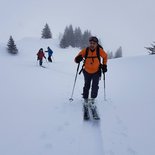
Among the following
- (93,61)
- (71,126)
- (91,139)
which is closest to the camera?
(91,139)

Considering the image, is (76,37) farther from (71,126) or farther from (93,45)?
(71,126)

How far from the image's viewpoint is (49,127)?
12.8 ft

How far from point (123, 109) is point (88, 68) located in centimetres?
191

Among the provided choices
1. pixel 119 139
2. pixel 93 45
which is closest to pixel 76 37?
pixel 93 45

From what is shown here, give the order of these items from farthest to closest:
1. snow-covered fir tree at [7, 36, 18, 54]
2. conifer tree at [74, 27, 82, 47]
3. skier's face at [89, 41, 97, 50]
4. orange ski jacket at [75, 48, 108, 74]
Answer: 1. conifer tree at [74, 27, 82, 47]
2. snow-covered fir tree at [7, 36, 18, 54]
3. orange ski jacket at [75, 48, 108, 74]
4. skier's face at [89, 41, 97, 50]

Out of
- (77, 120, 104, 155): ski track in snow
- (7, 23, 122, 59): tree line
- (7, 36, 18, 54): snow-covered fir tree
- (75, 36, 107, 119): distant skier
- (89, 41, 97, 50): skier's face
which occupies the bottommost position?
(77, 120, 104, 155): ski track in snow

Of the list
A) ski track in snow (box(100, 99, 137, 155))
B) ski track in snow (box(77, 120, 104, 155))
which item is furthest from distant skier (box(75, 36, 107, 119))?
ski track in snow (box(100, 99, 137, 155))

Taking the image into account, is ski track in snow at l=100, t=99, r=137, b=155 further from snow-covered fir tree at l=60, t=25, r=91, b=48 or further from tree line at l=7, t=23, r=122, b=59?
snow-covered fir tree at l=60, t=25, r=91, b=48

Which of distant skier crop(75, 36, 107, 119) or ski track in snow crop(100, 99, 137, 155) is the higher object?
distant skier crop(75, 36, 107, 119)

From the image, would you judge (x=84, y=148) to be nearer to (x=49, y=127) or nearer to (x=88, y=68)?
(x=49, y=127)

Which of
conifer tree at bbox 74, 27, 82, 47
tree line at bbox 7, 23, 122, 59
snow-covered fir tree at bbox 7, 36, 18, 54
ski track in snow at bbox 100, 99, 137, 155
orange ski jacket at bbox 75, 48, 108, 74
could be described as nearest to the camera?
ski track in snow at bbox 100, 99, 137, 155

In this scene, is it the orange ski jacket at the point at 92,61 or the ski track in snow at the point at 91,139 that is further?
the orange ski jacket at the point at 92,61

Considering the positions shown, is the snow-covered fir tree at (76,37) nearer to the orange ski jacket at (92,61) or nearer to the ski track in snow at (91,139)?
the orange ski jacket at (92,61)

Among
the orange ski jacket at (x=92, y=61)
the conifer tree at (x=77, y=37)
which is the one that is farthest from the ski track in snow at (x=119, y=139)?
the conifer tree at (x=77, y=37)
